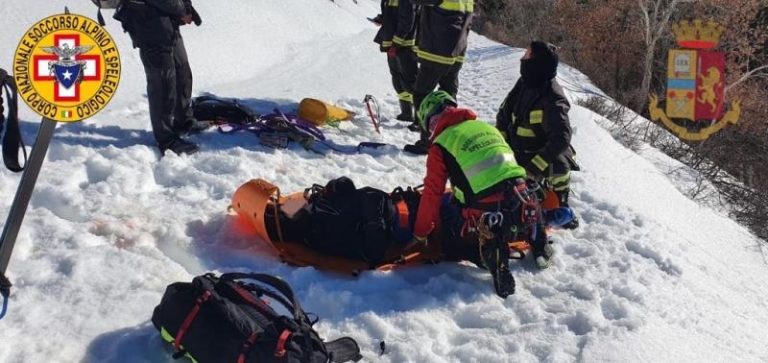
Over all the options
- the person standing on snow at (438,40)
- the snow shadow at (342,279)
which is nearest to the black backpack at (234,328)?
the snow shadow at (342,279)

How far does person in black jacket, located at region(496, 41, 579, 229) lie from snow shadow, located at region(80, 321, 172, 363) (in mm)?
2557

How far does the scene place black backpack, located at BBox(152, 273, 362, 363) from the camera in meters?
2.25

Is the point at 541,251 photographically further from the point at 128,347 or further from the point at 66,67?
the point at 66,67

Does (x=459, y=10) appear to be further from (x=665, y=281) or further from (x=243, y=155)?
(x=665, y=281)

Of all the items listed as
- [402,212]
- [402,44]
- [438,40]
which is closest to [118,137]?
[402,212]

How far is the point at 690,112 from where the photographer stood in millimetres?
19141

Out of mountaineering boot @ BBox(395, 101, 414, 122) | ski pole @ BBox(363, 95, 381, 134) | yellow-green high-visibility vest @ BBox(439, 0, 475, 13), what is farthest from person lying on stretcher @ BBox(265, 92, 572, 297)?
mountaineering boot @ BBox(395, 101, 414, 122)

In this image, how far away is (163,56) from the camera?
4.36 metres

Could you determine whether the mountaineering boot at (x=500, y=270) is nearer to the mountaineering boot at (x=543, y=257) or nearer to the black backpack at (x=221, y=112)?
the mountaineering boot at (x=543, y=257)

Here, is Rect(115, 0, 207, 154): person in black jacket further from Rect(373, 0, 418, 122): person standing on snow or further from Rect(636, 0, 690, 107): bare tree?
Rect(636, 0, 690, 107): bare tree

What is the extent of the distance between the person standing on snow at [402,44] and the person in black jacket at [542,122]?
193 centimetres

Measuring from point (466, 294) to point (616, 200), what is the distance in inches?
82.5

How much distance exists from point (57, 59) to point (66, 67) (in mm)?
36

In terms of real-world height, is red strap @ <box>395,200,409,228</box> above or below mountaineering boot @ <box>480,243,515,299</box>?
Answer: above
